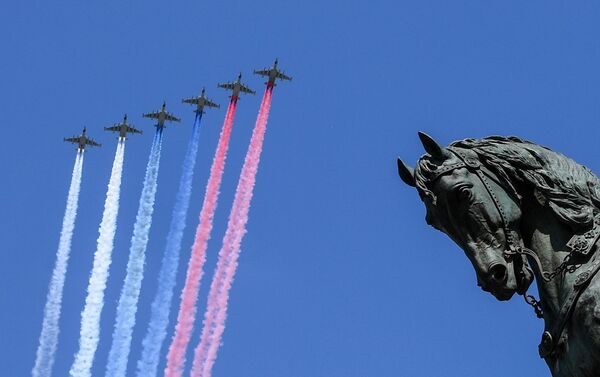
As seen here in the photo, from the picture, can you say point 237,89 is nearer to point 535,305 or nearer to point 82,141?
point 82,141

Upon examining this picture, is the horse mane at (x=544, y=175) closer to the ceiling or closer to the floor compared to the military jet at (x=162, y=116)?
closer to the floor

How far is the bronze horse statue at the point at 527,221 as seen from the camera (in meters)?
11.4

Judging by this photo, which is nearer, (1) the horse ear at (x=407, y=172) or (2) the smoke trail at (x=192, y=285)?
(1) the horse ear at (x=407, y=172)

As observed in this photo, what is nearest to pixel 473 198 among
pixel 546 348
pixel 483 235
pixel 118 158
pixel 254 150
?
pixel 483 235

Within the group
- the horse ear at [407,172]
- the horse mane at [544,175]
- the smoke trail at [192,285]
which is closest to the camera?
the horse mane at [544,175]

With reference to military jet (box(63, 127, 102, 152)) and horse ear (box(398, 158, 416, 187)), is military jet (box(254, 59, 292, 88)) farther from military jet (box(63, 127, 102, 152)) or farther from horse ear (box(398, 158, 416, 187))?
horse ear (box(398, 158, 416, 187))

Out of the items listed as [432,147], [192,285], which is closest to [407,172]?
[432,147]

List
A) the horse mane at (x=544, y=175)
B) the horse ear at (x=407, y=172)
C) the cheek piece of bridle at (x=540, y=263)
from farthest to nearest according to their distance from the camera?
the horse ear at (x=407, y=172) → the horse mane at (x=544, y=175) → the cheek piece of bridle at (x=540, y=263)

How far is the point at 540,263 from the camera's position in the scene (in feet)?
38.5

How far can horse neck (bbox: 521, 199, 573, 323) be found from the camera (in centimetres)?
1166

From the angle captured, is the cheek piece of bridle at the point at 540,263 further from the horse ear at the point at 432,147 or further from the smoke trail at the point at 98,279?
the smoke trail at the point at 98,279

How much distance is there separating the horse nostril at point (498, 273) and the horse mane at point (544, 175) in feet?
2.04

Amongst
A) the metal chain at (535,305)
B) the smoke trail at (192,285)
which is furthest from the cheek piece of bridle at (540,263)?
the smoke trail at (192,285)

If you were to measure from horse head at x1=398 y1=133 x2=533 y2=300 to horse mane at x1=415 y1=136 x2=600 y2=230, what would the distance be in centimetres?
3
